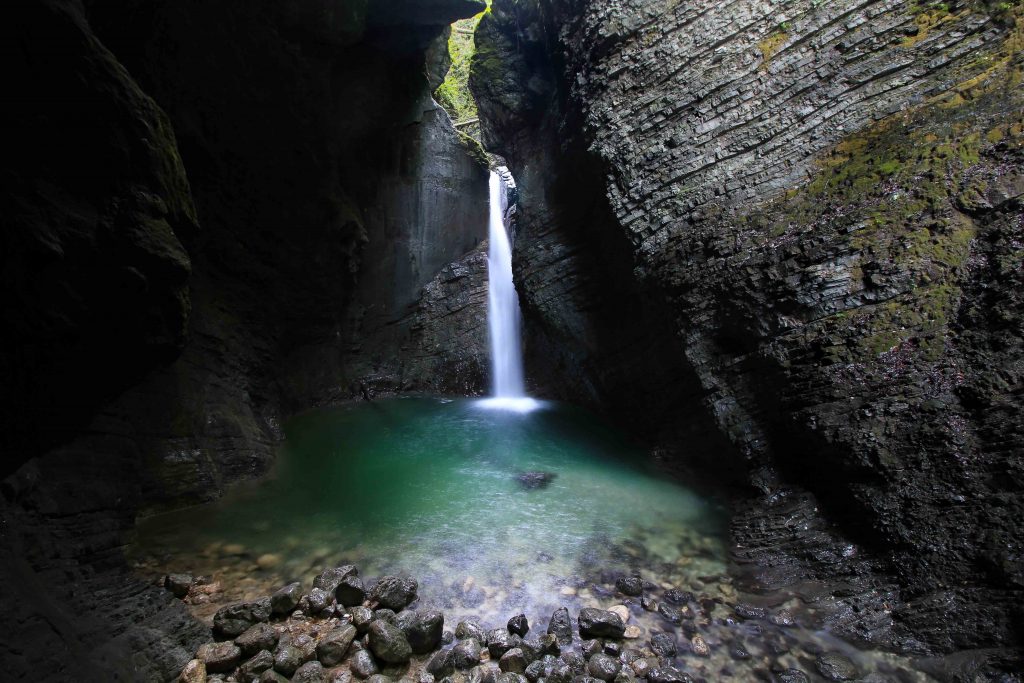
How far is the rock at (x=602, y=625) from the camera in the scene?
12.0 feet

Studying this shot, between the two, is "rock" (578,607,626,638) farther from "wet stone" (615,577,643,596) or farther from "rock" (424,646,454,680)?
"rock" (424,646,454,680)

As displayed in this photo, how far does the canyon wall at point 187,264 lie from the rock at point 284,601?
0.51 metres

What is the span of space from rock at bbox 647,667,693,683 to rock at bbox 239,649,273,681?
2.61m

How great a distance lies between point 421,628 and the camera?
11.4 feet

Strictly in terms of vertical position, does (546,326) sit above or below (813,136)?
below

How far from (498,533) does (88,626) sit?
3.52 metres

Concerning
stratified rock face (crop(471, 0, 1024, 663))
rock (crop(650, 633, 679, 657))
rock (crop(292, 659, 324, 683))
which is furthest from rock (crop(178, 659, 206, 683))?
stratified rock face (crop(471, 0, 1024, 663))

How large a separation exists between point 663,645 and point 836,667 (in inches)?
47.2

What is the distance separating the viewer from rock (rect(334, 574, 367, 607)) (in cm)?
394

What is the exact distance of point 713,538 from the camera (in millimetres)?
5273

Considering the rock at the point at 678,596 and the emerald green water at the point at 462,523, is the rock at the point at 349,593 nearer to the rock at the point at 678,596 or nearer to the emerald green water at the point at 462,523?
the emerald green water at the point at 462,523

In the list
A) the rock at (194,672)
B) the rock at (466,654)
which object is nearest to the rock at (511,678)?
the rock at (466,654)

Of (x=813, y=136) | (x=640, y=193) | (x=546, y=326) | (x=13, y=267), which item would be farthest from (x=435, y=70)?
(x=13, y=267)

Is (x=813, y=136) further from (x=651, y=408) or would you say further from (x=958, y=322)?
(x=651, y=408)
